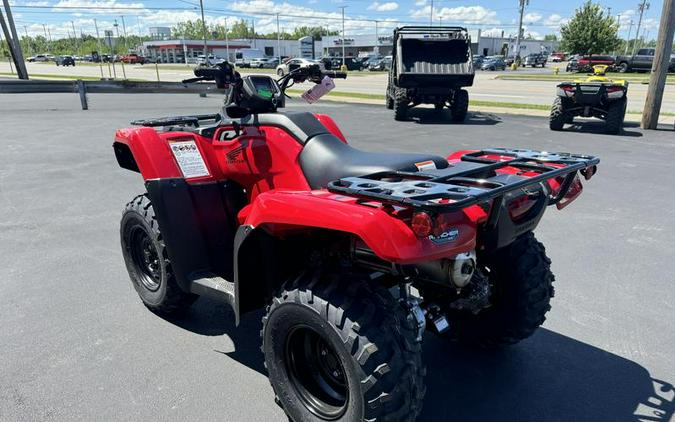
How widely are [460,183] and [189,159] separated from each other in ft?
5.79

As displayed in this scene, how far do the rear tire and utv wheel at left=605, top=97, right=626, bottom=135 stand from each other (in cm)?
497

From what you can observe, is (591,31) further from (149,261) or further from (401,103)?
(149,261)

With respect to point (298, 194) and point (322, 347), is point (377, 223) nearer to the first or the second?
point (298, 194)

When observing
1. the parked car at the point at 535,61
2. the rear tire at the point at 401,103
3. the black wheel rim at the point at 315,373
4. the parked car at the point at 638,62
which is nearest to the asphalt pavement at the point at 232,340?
the black wheel rim at the point at 315,373

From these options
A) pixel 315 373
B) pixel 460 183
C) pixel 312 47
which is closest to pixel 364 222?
pixel 460 183

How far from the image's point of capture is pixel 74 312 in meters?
3.62

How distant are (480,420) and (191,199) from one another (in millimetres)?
2025

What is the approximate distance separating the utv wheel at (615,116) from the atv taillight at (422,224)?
11502 millimetres

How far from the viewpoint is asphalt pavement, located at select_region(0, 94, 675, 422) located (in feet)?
8.70

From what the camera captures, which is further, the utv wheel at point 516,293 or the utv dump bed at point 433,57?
the utv dump bed at point 433,57

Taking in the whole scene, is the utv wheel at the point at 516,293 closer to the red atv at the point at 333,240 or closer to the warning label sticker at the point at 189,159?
the red atv at the point at 333,240

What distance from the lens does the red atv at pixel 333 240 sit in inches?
77.1

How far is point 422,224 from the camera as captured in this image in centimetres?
177

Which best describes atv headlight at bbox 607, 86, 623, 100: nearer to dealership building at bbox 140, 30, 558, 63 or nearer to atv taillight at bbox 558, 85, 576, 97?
atv taillight at bbox 558, 85, 576, 97
